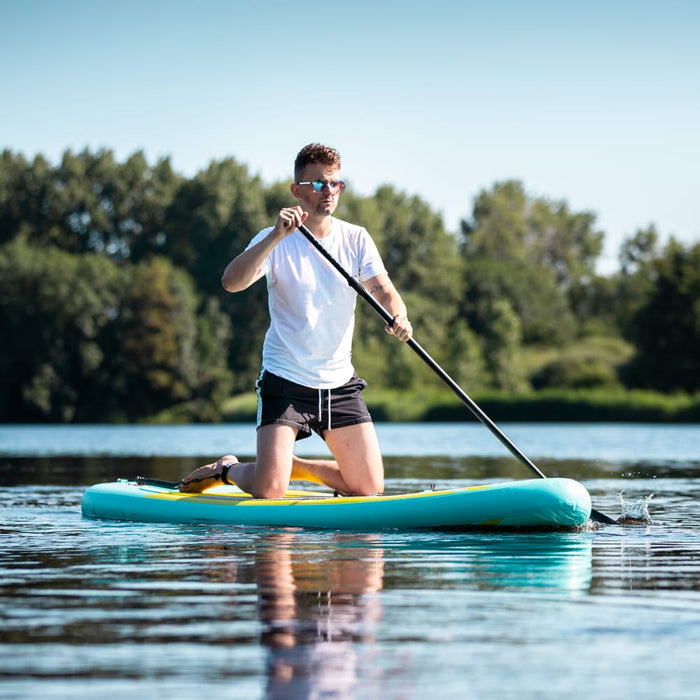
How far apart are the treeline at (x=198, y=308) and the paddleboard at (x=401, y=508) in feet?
148

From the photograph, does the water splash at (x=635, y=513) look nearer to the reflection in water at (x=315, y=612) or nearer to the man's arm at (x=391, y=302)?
the man's arm at (x=391, y=302)

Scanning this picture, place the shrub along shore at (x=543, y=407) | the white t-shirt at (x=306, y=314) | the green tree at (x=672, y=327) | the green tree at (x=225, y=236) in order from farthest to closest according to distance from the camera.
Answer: the green tree at (x=225, y=236) → the green tree at (x=672, y=327) → the shrub along shore at (x=543, y=407) → the white t-shirt at (x=306, y=314)

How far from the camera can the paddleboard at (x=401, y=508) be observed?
717 cm

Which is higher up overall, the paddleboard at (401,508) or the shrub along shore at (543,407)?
the shrub along shore at (543,407)

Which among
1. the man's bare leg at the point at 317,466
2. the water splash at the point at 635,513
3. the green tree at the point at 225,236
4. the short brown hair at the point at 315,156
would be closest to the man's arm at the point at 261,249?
the short brown hair at the point at 315,156

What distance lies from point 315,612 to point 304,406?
3228mm

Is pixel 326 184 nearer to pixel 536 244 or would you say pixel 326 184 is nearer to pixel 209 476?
pixel 209 476

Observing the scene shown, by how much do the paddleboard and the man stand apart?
0.19 metres

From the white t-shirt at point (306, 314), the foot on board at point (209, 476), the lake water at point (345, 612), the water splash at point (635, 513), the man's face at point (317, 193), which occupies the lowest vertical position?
the lake water at point (345, 612)

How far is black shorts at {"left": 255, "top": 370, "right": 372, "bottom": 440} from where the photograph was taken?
24.5ft

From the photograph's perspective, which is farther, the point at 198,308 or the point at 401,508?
the point at 198,308

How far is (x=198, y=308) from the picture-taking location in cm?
5859


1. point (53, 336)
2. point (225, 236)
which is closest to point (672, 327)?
point (225, 236)

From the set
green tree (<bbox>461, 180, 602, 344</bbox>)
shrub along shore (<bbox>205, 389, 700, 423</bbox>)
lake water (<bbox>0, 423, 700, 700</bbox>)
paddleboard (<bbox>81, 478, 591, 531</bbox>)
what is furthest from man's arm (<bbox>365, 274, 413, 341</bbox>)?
green tree (<bbox>461, 180, 602, 344</bbox>)
